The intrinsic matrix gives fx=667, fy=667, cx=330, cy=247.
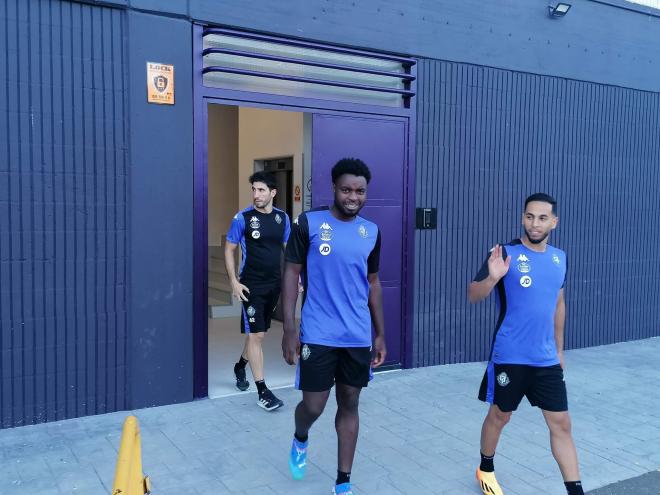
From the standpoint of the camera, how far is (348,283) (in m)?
3.84

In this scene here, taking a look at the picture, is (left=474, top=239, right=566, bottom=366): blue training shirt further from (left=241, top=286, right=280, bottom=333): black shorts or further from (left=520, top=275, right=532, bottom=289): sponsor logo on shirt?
(left=241, top=286, right=280, bottom=333): black shorts

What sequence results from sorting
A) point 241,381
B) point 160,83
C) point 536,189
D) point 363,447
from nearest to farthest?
point 363,447 → point 160,83 → point 241,381 → point 536,189

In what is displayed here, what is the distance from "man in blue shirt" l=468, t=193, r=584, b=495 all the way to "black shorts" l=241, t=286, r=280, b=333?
2306mm

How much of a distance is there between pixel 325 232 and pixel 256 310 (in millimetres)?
2029

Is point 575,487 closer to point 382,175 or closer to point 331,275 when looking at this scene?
point 331,275

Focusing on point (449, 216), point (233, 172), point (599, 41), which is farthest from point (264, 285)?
point (233, 172)

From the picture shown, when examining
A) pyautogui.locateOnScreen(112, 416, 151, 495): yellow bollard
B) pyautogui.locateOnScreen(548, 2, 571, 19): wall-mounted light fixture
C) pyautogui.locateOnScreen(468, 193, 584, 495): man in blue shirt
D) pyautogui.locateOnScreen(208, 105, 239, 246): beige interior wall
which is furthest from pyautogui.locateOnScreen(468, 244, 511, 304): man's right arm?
pyautogui.locateOnScreen(208, 105, 239, 246): beige interior wall

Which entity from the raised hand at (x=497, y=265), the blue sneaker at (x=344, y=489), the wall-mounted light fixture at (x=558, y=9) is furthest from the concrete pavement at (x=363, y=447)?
the wall-mounted light fixture at (x=558, y=9)

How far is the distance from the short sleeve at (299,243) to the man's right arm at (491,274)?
98 centimetres

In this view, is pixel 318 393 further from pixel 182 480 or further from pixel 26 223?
pixel 26 223

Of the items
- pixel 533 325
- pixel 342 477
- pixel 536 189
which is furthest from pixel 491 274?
pixel 536 189

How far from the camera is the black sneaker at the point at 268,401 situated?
5.45 metres

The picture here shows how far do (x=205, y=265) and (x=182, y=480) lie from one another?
202 cm

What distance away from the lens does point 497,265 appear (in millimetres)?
3707
